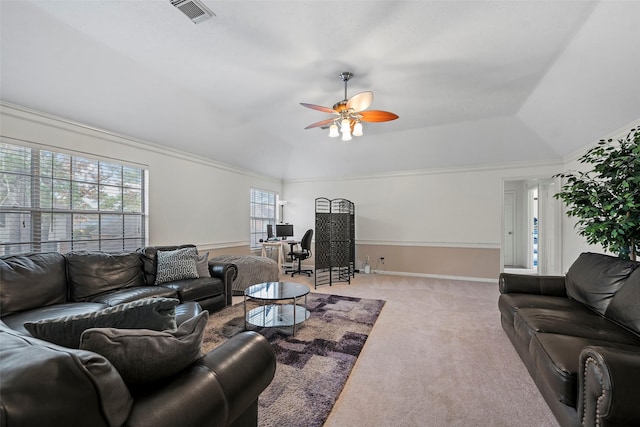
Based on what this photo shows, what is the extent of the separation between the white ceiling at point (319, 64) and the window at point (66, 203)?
57cm

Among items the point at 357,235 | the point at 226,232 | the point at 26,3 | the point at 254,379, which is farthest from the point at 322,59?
the point at 357,235

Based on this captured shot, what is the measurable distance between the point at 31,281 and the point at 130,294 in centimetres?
73

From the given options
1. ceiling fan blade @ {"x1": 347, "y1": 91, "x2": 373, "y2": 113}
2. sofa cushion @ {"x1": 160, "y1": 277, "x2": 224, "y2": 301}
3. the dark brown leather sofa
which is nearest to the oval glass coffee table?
sofa cushion @ {"x1": 160, "y1": 277, "x2": 224, "y2": 301}

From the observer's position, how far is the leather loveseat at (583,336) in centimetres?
121

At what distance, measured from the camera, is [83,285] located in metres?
2.68

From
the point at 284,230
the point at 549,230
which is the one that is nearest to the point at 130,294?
the point at 284,230

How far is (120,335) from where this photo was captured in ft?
3.01

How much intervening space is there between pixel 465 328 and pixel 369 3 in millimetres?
3333

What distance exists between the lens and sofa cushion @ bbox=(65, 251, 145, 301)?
2662 mm

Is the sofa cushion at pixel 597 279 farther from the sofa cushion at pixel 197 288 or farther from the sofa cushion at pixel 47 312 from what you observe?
the sofa cushion at pixel 47 312

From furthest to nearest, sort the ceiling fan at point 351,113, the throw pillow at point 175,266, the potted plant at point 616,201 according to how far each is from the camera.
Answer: the throw pillow at point 175,266 < the ceiling fan at point 351,113 < the potted plant at point 616,201

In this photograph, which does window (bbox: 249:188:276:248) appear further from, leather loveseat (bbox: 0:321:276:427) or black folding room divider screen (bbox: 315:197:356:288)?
leather loveseat (bbox: 0:321:276:427)

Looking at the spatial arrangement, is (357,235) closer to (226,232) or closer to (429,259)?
(429,259)

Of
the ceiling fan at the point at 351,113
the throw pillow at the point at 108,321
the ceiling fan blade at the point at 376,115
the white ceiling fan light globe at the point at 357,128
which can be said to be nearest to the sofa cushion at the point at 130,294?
the throw pillow at the point at 108,321
